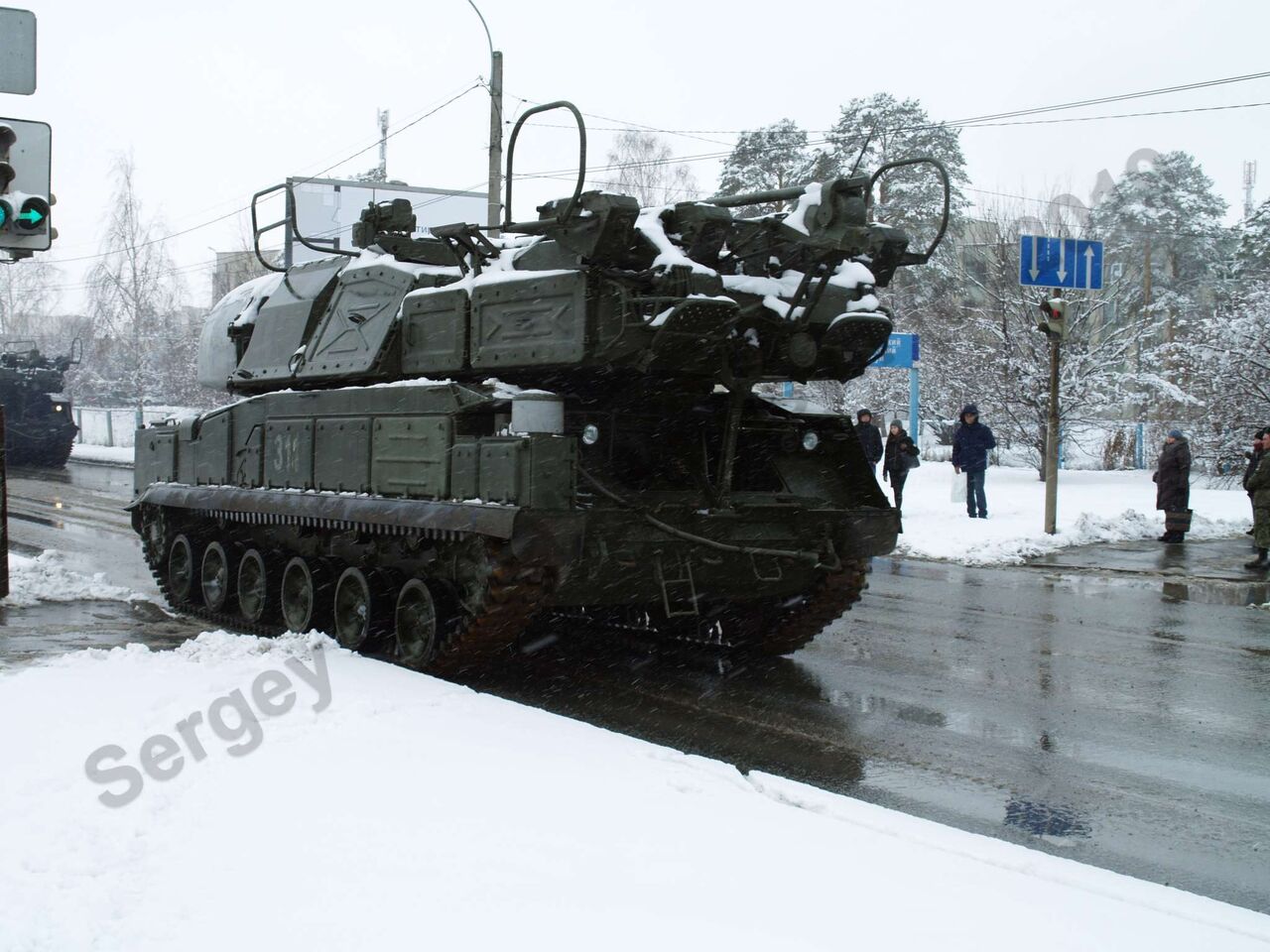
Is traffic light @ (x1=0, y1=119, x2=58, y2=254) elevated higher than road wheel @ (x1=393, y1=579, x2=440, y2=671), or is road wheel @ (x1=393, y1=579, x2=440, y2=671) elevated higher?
traffic light @ (x1=0, y1=119, x2=58, y2=254)

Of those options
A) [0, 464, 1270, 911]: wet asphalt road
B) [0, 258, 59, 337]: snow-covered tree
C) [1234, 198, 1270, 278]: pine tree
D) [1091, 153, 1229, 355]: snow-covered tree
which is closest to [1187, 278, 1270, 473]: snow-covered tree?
[0, 464, 1270, 911]: wet asphalt road

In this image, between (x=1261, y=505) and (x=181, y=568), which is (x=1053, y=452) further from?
(x=181, y=568)

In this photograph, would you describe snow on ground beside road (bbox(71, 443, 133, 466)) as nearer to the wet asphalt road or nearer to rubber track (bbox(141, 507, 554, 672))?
the wet asphalt road

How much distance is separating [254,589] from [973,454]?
11.0m

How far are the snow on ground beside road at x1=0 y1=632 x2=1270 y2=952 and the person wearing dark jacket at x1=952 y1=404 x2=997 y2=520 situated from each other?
13.1 m

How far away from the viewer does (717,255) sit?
27.0ft

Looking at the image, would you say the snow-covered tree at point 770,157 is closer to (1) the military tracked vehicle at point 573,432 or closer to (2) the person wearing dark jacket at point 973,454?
(2) the person wearing dark jacket at point 973,454

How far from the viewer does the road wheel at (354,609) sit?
8.79 m

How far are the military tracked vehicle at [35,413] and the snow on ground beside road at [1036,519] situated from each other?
65.4ft

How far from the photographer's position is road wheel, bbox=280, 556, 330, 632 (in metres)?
9.60

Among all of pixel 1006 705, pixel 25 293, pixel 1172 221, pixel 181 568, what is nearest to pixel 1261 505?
pixel 1006 705

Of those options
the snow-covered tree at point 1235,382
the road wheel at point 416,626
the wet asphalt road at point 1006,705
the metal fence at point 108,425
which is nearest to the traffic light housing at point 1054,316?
the wet asphalt road at point 1006,705

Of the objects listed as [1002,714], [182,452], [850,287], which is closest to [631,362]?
[850,287]

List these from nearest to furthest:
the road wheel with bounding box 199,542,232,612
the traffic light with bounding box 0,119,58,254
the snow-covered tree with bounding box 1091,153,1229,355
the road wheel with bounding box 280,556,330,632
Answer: the traffic light with bounding box 0,119,58,254 < the road wheel with bounding box 280,556,330,632 < the road wheel with bounding box 199,542,232,612 < the snow-covered tree with bounding box 1091,153,1229,355
